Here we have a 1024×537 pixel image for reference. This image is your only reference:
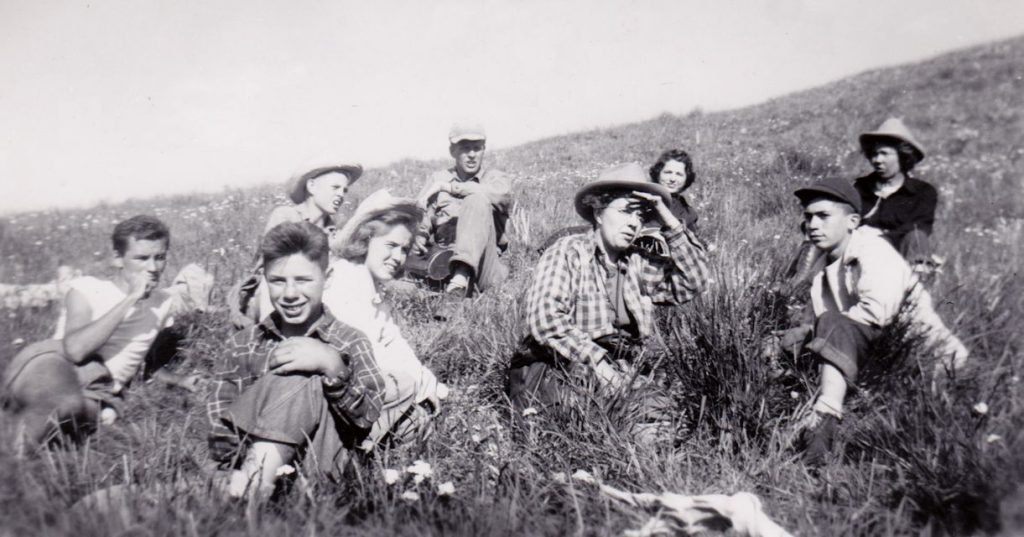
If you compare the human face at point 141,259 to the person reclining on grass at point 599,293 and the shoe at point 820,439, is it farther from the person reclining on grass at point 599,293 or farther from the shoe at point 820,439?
the shoe at point 820,439

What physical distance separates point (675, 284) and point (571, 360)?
0.88 m

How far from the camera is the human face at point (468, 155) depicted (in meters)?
5.71

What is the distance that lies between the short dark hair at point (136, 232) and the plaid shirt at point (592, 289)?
1.97 metres

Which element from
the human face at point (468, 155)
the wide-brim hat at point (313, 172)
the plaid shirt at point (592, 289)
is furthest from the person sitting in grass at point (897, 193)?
the wide-brim hat at point (313, 172)

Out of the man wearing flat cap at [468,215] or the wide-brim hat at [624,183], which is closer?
the wide-brim hat at [624,183]

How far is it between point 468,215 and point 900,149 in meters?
3.38

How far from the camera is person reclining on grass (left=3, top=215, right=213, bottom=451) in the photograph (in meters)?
2.63

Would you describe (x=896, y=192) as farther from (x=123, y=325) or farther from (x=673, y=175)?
(x=123, y=325)

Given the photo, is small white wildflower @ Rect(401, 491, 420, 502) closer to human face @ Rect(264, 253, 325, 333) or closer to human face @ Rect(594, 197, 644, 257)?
human face @ Rect(264, 253, 325, 333)

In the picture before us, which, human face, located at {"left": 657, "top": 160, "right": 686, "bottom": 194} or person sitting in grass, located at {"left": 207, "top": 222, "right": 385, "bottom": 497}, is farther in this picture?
human face, located at {"left": 657, "top": 160, "right": 686, "bottom": 194}

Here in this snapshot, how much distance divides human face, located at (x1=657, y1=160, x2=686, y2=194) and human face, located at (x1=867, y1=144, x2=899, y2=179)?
1.46 m

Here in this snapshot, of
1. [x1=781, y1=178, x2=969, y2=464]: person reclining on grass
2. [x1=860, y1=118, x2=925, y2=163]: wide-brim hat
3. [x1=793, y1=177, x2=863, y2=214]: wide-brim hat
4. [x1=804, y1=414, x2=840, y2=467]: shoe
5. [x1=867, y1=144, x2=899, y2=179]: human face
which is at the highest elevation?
[x1=860, y1=118, x2=925, y2=163]: wide-brim hat

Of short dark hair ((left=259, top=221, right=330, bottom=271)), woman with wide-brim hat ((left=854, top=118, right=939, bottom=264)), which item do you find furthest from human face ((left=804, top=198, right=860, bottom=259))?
short dark hair ((left=259, top=221, right=330, bottom=271))

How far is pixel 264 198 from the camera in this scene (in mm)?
8945
